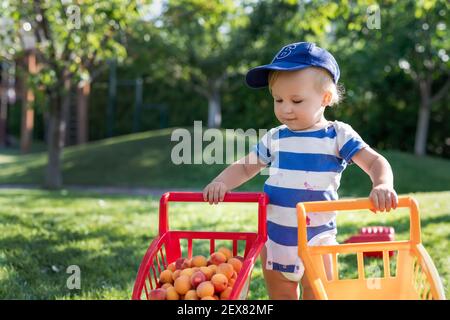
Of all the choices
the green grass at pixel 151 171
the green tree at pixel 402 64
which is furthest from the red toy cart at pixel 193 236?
the green tree at pixel 402 64

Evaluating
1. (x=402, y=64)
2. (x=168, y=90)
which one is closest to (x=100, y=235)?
(x=402, y=64)

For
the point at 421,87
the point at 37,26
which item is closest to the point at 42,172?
the point at 37,26

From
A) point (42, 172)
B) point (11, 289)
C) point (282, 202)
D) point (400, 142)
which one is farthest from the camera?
point (400, 142)

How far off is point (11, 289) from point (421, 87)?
50.3ft

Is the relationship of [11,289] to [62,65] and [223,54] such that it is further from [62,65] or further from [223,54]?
[223,54]

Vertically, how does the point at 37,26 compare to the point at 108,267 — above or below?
above

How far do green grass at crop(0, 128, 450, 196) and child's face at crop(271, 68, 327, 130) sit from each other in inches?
325

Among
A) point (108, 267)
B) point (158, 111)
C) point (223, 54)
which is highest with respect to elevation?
point (223, 54)

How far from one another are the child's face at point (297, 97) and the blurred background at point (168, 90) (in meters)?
1.52

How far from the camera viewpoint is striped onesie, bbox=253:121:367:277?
2.27 metres

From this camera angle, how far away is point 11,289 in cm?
315

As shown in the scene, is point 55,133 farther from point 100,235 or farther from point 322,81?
point 322,81

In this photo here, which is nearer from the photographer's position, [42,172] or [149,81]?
[42,172]
